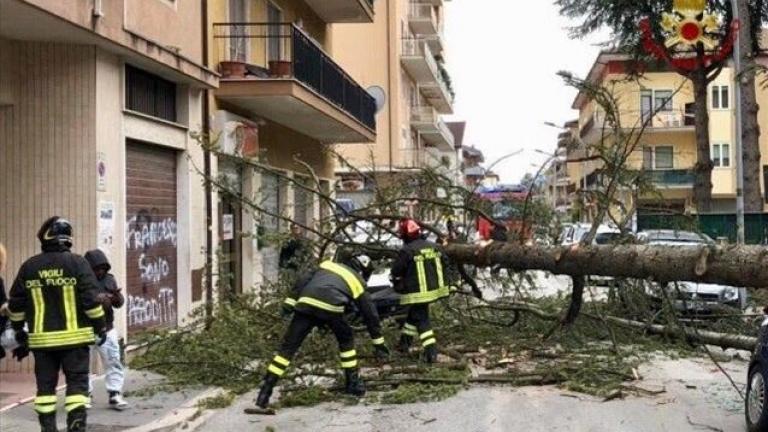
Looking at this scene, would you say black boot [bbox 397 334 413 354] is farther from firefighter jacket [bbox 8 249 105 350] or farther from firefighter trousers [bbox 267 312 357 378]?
firefighter jacket [bbox 8 249 105 350]

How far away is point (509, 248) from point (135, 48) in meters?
4.94

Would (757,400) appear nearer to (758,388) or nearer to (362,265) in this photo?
(758,388)

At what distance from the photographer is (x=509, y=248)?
1040 cm

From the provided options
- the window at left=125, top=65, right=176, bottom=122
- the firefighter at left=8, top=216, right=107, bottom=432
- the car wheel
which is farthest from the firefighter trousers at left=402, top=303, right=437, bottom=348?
the window at left=125, top=65, right=176, bottom=122

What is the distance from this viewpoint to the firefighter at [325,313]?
7.96 metres

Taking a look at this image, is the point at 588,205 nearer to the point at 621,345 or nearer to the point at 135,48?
the point at 621,345

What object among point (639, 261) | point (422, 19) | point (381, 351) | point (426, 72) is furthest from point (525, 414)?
point (422, 19)

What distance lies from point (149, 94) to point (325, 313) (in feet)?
16.1

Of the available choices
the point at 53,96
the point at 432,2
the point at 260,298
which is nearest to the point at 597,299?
the point at 260,298

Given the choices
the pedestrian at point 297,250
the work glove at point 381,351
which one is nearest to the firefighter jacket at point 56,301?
the work glove at point 381,351

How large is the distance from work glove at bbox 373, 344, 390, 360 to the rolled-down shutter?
3229 millimetres

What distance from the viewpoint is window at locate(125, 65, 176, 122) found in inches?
424

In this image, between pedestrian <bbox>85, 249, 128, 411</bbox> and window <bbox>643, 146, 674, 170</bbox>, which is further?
window <bbox>643, 146, 674, 170</bbox>

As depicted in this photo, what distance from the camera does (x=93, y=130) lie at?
9.52m
